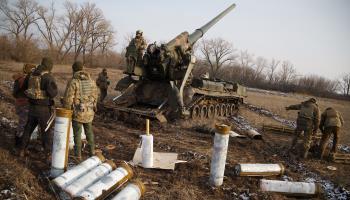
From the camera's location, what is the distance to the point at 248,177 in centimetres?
660

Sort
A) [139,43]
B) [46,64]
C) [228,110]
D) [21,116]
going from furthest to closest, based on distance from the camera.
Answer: [228,110] < [139,43] < [21,116] < [46,64]

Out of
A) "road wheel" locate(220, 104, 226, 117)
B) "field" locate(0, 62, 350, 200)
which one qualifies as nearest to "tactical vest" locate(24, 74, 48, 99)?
"field" locate(0, 62, 350, 200)

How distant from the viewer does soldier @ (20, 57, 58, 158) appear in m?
6.24

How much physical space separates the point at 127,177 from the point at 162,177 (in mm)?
987

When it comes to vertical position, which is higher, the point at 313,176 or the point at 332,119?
the point at 332,119

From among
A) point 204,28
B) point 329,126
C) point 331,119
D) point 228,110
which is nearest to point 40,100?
point 329,126

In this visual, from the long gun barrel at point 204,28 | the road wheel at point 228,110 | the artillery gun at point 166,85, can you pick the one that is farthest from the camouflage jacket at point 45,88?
the road wheel at point 228,110

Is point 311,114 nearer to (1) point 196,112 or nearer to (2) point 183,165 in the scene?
(2) point 183,165

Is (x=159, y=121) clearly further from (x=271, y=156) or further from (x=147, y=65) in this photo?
(x=271, y=156)

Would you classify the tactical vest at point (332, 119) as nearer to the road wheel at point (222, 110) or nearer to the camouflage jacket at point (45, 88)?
the road wheel at point (222, 110)

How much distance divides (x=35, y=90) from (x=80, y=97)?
76 cm

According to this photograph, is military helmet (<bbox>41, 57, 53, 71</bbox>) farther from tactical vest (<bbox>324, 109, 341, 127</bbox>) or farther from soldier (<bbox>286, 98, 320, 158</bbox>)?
tactical vest (<bbox>324, 109, 341, 127</bbox>)

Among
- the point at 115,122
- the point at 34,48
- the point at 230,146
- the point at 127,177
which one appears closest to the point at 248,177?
the point at 127,177

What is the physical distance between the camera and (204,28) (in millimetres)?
14625
